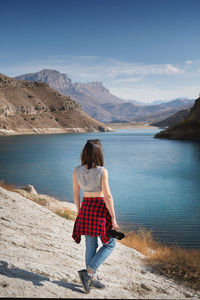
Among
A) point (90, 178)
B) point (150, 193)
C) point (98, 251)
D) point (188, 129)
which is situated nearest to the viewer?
point (90, 178)

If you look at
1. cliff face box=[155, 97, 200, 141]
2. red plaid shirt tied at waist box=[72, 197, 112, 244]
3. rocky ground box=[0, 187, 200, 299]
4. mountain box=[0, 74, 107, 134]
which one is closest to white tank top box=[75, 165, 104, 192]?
red plaid shirt tied at waist box=[72, 197, 112, 244]

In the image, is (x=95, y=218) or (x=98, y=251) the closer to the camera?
(x=95, y=218)

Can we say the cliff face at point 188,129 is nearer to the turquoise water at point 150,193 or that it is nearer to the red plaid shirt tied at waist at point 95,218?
the turquoise water at point 150,193

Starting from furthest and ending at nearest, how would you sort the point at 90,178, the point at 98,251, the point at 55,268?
the point at 55,268 < the point at 98,251 < the point at 90,178

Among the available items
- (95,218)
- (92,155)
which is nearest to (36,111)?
(92,155)

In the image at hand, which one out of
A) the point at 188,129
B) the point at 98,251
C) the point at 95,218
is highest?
the point at 188,129

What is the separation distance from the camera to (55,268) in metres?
4.69

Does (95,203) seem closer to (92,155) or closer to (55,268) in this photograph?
(92,155)

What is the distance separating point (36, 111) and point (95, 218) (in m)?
137

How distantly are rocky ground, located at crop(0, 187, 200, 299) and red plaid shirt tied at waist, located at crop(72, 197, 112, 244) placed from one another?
906 millimetres

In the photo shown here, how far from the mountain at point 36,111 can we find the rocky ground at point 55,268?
10020cm

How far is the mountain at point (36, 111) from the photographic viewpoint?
11581 cm

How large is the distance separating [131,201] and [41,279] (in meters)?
13.3

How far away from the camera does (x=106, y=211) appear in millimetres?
3826
